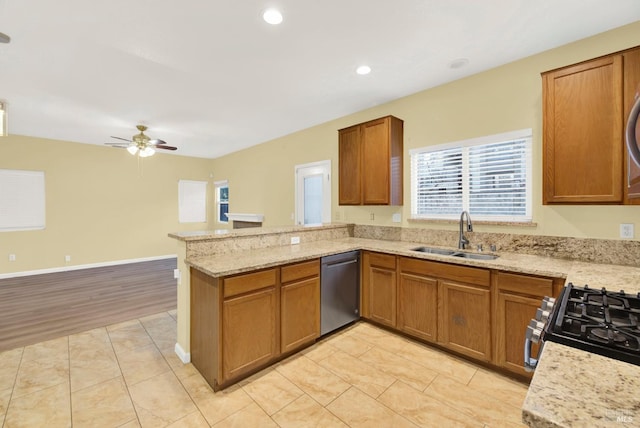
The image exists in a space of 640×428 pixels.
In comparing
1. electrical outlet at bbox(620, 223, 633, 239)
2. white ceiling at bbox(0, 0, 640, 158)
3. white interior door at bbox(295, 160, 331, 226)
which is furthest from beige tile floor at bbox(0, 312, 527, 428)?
white ceiling at bbox(0, 0, 640, 158)

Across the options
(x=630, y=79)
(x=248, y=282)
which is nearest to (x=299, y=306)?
(x=248, y=282)

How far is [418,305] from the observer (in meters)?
2.70

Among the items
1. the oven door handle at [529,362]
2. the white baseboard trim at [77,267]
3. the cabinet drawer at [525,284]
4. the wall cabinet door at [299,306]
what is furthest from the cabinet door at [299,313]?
the white baseboard trim at [77,267]

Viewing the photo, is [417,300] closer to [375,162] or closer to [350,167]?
[375,162]

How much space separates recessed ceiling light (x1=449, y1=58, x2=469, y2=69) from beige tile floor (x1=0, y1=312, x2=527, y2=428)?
2.79 metres

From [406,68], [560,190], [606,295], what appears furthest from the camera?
[406,68]

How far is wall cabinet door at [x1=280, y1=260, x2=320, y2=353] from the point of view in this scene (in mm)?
2443

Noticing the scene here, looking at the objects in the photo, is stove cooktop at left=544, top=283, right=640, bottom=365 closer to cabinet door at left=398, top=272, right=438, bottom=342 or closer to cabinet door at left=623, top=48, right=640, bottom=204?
cabinet door at left=623, top=48, right=640, bottom=204

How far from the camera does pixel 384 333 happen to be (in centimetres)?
301

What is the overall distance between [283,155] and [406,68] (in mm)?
3065

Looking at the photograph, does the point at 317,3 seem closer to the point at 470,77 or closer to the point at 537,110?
the point at 470,77

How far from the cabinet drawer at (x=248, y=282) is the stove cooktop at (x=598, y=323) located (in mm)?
1809

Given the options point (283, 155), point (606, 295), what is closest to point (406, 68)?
point (606, 295)

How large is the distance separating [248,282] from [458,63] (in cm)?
284
